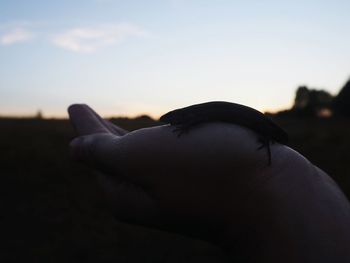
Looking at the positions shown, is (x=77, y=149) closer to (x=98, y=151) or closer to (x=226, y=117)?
(x=98, y=151)

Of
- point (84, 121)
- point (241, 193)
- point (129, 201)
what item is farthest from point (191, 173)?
point (84, 121)

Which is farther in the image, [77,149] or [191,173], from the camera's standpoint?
[77,149]

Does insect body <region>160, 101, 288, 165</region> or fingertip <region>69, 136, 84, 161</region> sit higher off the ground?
insect body <region>160, 101, 288, 165</region>

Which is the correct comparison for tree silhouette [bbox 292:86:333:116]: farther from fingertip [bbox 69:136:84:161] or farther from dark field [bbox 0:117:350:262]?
fingertip [bbox 69:136:84:161]

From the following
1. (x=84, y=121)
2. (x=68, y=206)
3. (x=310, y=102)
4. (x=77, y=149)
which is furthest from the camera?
(x=310, y=102)

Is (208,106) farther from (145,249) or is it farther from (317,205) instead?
(145,249)

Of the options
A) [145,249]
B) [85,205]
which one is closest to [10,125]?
[85,205]

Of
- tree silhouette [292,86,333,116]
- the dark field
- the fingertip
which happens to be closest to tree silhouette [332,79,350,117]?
the dark field
